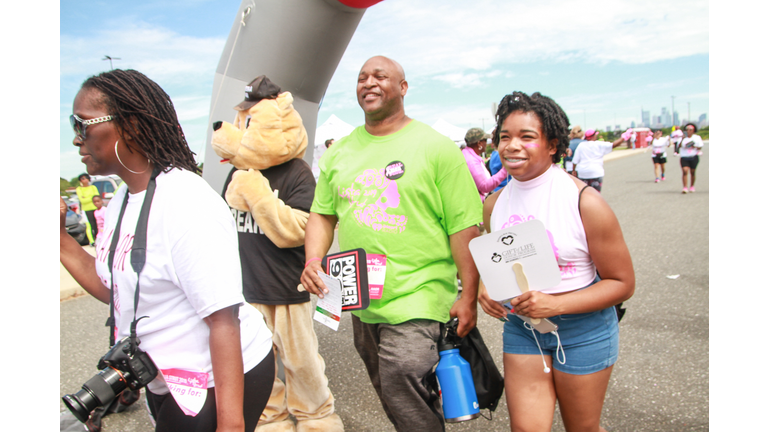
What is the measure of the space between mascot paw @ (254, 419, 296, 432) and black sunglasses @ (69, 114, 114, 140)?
1.96m

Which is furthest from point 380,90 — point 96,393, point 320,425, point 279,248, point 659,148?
point 659,148

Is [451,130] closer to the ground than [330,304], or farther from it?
farther from it

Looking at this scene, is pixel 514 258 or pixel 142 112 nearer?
pixel 142 112

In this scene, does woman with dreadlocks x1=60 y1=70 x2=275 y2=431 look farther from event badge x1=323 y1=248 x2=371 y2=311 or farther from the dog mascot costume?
the dog mascot costume

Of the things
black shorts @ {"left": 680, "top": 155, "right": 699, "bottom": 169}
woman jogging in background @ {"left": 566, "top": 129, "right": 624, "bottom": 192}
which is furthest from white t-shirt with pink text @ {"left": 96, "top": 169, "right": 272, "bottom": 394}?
black shorts @ {"left": 680, "top": 155, "right": 699, "bottom": 169}

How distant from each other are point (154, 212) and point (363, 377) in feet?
8.60

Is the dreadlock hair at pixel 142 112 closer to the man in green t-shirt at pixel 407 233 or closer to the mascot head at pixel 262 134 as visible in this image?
the man in green t-shirt at pixel 407 233

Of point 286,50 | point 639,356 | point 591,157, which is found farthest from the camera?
point 591,157

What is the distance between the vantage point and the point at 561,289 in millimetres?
1886

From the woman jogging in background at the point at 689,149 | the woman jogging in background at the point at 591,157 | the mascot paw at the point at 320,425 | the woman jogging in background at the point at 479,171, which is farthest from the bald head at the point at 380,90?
the woman jogging in background at the point at 689,149

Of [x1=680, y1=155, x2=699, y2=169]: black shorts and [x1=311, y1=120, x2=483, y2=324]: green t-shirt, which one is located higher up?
[x1=680, y1=155, x2=699, y2=169]: black shorts

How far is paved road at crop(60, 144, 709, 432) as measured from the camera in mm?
3023

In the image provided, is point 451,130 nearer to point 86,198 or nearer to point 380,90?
point 86,198

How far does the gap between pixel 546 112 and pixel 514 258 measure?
589mm
